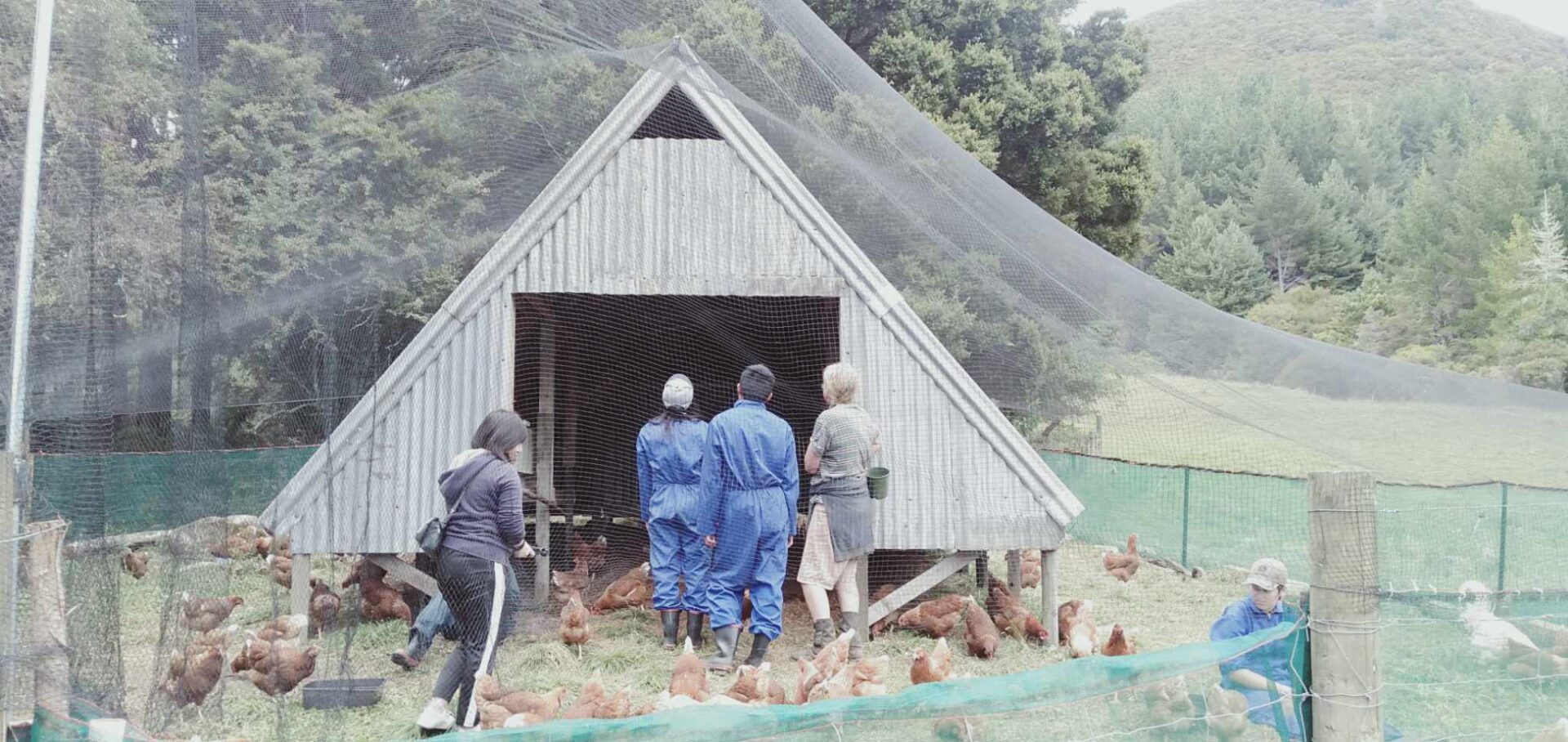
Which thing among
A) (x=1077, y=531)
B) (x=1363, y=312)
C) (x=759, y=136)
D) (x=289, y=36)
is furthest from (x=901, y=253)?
(x=1363, y=312)

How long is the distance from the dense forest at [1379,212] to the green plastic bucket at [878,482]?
16.2 meters

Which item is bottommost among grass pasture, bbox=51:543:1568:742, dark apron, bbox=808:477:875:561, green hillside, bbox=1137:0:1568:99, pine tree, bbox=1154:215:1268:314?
grass pasture, bbox=51:543:1568:742

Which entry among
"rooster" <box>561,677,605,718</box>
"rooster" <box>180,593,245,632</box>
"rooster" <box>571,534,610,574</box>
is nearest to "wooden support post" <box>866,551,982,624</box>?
"rooster" <box>571,534,610,574</box>

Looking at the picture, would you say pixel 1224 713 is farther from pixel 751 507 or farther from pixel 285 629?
pixel 285 629

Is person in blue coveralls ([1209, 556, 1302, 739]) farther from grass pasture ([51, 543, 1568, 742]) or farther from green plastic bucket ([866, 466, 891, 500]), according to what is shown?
green plastic bucket ([866, 466, 891, 500])

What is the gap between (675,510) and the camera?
6.42m

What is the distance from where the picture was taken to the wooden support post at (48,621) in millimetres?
3875

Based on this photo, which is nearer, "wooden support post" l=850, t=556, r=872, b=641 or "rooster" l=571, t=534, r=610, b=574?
"wooden support post" l=850, t=556, r=872, b=641

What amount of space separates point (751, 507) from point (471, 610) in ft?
5.56

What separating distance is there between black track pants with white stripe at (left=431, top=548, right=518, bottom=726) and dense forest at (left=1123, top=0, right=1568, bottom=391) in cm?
1828

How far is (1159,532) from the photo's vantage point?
1022cm

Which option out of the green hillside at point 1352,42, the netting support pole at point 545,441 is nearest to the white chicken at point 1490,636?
the netting support pole at point 545,441

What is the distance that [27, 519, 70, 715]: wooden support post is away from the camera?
388 centimetres

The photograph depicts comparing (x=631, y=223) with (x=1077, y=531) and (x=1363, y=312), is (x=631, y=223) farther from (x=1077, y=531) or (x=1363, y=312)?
(x=1363, y=312)
